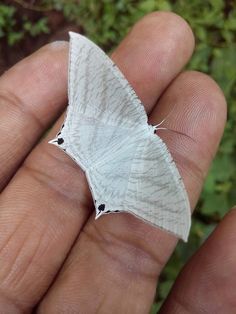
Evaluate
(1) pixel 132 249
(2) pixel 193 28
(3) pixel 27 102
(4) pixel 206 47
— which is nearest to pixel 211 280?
(1) pixel 132 249

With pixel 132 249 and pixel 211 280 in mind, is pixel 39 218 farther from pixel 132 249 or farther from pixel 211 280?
pixel 211 280

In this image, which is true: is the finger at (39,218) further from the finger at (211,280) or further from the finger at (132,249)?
the finger at (211,280)

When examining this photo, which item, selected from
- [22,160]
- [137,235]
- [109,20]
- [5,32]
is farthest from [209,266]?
[5,32]

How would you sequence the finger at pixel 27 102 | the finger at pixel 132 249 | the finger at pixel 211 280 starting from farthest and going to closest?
the finger at pixel 27 102 < the finger at pixel 132 249 < the finger at pixel 211 280

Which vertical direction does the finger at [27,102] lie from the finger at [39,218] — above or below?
above

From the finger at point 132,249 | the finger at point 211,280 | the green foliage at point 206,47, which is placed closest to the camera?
the finger at point 211,280

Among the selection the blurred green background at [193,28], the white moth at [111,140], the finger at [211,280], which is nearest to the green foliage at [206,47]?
the blurred green background at [193,28]
